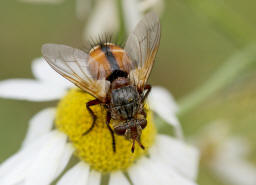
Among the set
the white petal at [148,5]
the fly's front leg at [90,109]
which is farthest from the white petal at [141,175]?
the white petal at [148,5]

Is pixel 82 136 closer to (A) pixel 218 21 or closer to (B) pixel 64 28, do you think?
(A) pixel 218 21

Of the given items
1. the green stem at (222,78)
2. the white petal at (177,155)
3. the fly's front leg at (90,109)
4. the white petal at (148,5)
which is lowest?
the white petal at (177,155)

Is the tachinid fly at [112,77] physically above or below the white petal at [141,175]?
above

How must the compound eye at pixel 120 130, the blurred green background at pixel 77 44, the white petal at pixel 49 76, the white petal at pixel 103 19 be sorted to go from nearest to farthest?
the compound eye at pixel 120 130 → the white petal at pixel 49 76 → the white petal at pixel 103 19 → the blurred green background at pixel 77 44

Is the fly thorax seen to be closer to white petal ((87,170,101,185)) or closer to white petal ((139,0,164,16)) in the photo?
white petal ((87,170,101,185))

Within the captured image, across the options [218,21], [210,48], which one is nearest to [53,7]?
[210,48]

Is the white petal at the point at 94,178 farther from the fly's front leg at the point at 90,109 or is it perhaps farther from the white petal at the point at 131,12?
the white petal at the point at 131,12

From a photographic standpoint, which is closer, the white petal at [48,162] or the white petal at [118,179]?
the white petal at [48,162]
